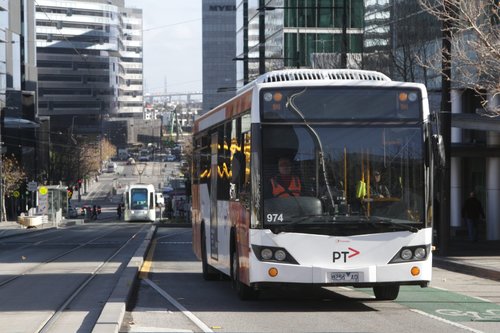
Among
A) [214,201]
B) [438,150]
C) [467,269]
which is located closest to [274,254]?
[438,150]

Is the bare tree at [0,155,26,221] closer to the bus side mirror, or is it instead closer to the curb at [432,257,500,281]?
the curb at [432,257,500,281]

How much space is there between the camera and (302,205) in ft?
45.9

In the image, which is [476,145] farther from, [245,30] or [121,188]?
[121,188]

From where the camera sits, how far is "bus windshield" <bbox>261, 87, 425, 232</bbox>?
14.0 meters

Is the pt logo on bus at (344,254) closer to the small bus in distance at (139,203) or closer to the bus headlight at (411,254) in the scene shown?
the bus headlight at (411,254)

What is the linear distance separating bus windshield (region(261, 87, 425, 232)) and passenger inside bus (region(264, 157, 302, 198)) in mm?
14

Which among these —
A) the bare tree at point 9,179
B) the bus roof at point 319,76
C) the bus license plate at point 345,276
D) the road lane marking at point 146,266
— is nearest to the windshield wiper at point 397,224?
the bus license plate at point 345,276

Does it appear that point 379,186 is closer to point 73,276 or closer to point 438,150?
point 438,150

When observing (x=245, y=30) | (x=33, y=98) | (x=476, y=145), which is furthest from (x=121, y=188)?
(x=476, y=145)

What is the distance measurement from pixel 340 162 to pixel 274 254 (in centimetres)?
155

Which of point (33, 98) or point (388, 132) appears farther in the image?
point (33, 98)

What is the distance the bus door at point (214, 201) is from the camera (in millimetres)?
18281

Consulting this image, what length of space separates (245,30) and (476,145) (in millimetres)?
56843

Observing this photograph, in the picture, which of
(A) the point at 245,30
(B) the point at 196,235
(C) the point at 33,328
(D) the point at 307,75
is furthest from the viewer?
(A) the point at 245,30
